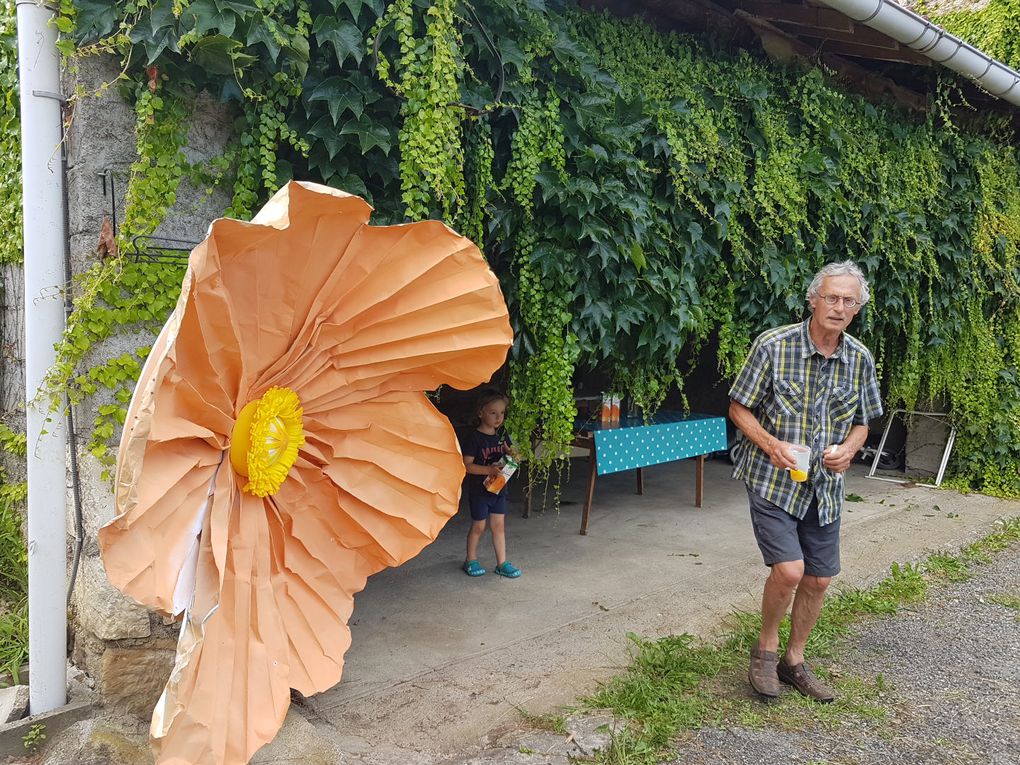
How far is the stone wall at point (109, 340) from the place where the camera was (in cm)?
258

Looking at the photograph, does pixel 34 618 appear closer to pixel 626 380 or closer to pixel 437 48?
pixel 437 48

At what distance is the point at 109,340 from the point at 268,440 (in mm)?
1022

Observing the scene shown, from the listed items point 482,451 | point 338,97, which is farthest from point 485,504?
point 338,97

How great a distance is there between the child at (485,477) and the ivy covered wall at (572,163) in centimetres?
73

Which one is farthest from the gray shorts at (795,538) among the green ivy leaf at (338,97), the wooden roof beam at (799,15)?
the wooden roof beam at (799,15)

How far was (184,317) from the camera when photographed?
1.67 meters

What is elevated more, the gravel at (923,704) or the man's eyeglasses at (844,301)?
the man's eyeglasses at (844,301)

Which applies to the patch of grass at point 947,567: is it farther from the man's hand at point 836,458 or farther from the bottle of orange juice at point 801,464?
the bottle of orange juice at point 801,464

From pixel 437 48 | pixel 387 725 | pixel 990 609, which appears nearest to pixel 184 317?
pixel 437 48

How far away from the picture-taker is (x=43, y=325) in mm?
2506

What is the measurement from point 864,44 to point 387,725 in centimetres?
524

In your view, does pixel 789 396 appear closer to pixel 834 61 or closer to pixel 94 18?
pixel 94 18

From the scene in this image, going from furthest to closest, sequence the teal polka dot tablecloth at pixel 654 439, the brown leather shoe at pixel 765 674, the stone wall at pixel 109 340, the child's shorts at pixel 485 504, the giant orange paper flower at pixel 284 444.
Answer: the teal polka dot tablecloth at pixel 654 439
the child's shorts at pixel 485 504
the brown leather shoe at pixel 765 674
the stone wall at pixel 109 340
the giant orange paper flower at pixel 284 444

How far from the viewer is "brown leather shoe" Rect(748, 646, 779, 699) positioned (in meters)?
3.15
